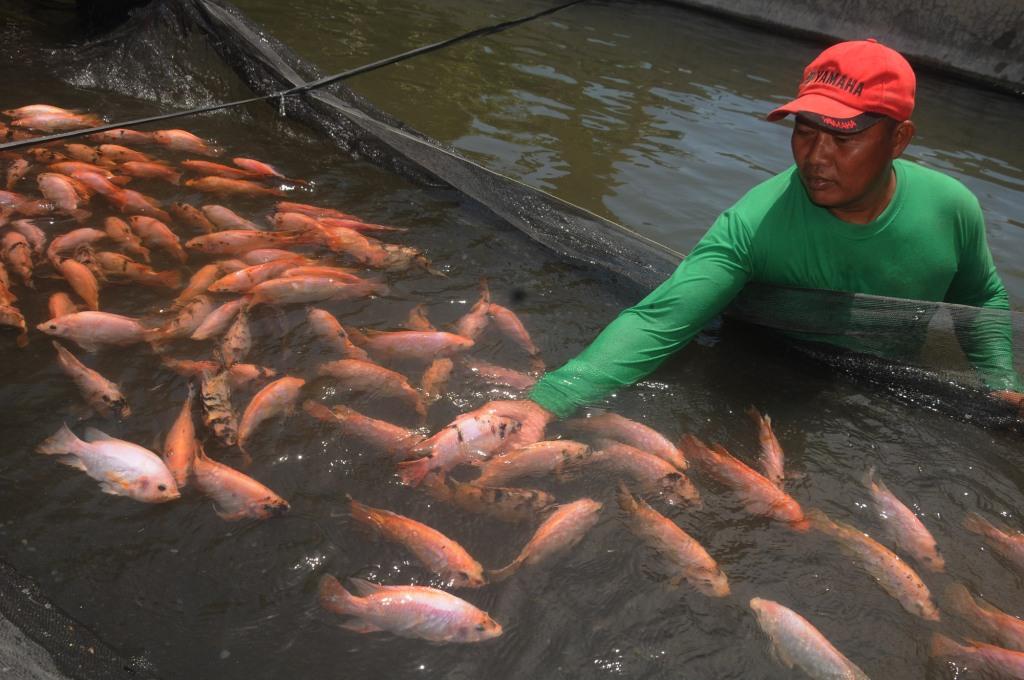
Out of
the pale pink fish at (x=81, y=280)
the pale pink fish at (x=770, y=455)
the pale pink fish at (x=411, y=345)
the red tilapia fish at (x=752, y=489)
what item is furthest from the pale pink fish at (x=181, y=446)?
the pale pink fish at (x=770, y=455)

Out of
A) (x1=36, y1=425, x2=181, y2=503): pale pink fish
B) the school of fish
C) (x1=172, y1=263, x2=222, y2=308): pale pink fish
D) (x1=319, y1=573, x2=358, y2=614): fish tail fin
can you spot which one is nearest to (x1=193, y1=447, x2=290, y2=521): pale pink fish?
the school of fish

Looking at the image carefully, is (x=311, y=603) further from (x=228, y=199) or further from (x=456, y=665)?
(x=228, y=199)

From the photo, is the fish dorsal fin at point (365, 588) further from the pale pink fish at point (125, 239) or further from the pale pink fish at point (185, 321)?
the pale pink fish at point (125, 239)

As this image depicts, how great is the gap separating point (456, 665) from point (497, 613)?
268mm

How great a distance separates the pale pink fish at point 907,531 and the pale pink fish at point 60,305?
4101 mm

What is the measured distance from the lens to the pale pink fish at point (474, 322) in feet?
14.2

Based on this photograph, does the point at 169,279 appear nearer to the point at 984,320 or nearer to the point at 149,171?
the point at 149,171

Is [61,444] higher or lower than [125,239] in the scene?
lower

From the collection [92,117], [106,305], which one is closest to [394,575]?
[106,305]

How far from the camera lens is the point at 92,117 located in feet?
20.6

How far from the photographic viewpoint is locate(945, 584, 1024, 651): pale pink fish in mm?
2818

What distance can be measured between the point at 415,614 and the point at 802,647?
4.45ft

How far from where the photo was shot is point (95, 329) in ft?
12.3

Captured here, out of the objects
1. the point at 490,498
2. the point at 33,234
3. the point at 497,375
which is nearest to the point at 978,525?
the point at 490,498
